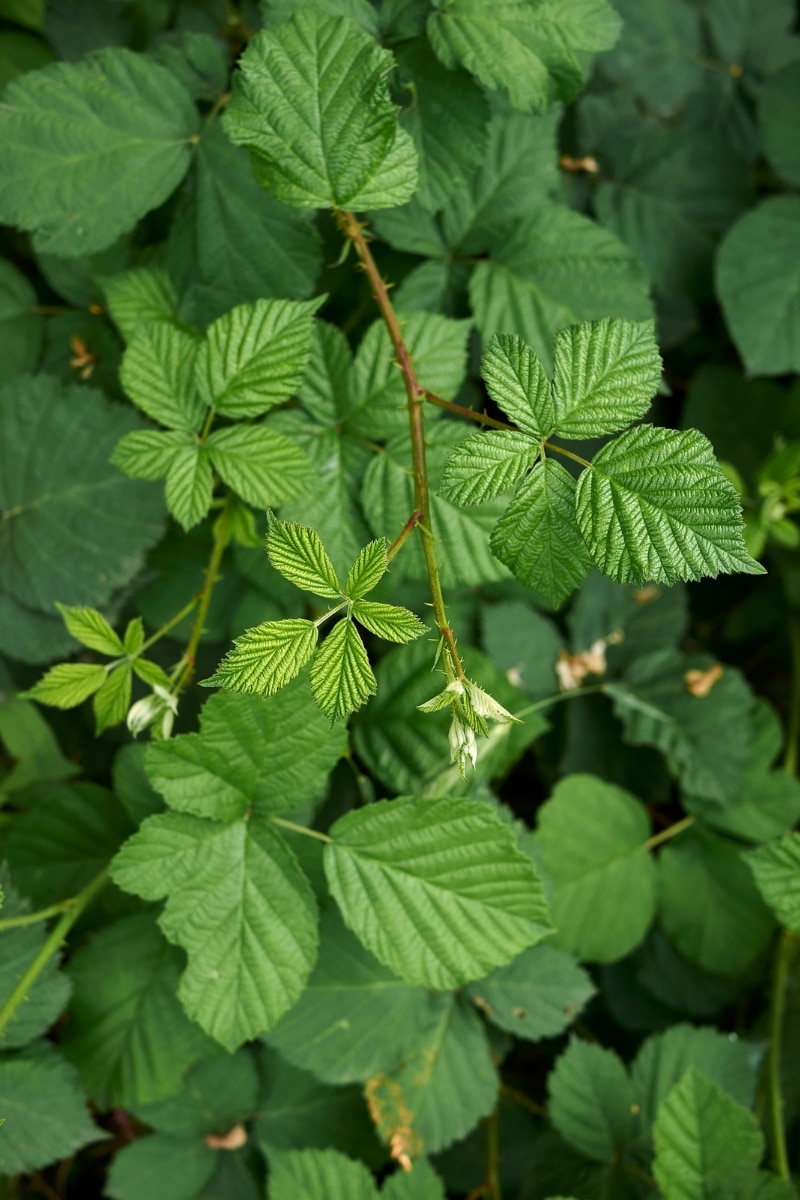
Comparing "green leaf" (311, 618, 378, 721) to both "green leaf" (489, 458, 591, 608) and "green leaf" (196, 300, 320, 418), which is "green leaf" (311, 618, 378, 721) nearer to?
"green leaf" (489, 458, 591, 608)

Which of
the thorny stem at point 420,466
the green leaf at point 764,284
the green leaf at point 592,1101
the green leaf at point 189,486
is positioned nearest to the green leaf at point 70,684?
the green leaf at point 189,486

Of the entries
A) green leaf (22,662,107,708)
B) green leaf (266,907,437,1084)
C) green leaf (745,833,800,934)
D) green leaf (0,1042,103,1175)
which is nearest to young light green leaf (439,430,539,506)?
green leaf (22,662,107,708)

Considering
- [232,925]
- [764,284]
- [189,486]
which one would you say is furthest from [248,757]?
[764,284]

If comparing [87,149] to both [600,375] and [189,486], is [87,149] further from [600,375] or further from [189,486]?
[600,375]

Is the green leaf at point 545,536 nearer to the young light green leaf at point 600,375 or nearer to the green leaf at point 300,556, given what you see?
the young light green leaf at point 600,375

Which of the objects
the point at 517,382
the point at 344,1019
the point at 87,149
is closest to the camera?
the point at 517,382

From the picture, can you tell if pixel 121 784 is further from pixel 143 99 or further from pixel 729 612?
pixel 729 612
